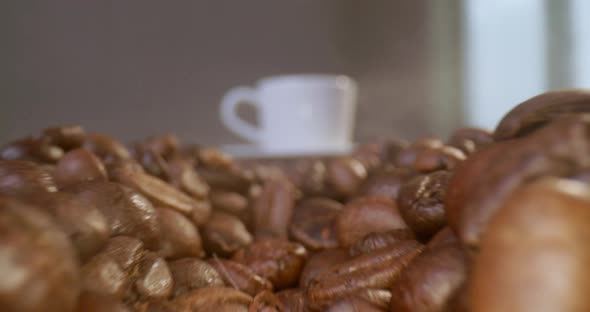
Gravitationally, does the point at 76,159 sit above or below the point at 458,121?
above

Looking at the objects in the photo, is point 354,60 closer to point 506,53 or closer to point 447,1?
point 447,1

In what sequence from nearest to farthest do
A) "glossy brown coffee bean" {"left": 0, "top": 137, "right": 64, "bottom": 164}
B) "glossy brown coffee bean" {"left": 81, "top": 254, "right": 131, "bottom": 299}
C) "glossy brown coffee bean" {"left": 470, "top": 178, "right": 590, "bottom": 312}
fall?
"glossy brown coffee bean" {"left": 470, "top": 178, "right": 590, "bottom": 312} → "glossy brown coffee bean" {"left": 81, "top": 254, "right": 131, "bottom": 299} → "glossy brown coffee bean" {"left": 0, "top": 137, "right": 64, "bottom": 164}

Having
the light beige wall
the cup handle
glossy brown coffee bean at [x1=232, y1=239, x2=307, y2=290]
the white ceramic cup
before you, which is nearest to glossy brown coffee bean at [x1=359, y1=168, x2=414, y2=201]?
glossy brown coffee bean at [x1=232, y1=239, x2=307, y2=290]

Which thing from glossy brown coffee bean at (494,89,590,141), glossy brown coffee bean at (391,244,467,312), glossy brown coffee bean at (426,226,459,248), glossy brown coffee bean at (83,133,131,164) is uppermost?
glossy brown coffee bean at (494,89,590,141)

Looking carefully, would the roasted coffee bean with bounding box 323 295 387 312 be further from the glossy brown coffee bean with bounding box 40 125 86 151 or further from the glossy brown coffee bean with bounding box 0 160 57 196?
the glossy brown coffee bean with bounding box 40 125 86 151

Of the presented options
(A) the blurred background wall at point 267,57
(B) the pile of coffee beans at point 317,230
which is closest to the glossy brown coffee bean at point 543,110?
(B) the pile of coffee beans at point 317,230

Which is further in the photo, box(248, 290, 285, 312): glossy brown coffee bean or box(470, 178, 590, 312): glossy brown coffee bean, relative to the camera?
box(248, 290, 285, 312): glossy brown coffee bean

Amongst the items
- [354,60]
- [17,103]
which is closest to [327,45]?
[354,60]
